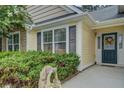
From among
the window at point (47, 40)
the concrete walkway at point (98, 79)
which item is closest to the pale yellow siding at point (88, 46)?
the concrete walkway at point (98, 79)

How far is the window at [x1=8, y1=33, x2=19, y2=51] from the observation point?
12891mm

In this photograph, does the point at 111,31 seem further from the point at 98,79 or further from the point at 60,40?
the point at 98,79

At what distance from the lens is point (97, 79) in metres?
7.43

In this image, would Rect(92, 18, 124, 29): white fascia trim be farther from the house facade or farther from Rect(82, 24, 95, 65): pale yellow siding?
Rect(82, 24, 95, 65): pale yellow siding

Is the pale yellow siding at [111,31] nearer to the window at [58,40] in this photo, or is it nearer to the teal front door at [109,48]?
the teal front door at [109,48]

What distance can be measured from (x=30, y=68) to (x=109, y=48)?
4.85 meters

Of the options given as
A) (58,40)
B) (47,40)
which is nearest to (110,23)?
(58,40)

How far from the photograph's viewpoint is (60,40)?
31.8 feet

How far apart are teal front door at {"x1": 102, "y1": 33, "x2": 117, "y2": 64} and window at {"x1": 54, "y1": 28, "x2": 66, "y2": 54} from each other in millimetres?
2365

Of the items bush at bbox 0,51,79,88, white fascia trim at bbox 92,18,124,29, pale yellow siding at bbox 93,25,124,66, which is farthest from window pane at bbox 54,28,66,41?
pale yellow siding at bbox 93,25,124,66

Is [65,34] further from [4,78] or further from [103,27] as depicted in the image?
[4,78]

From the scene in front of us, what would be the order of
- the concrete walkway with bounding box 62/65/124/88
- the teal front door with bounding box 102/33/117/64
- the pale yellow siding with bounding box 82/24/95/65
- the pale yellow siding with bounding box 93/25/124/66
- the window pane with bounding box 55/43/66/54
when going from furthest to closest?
the teal front door with bounding box 102/33/117/64
the pale yellow siding with bounding box 93/25/124/66
the window pane with bounding box 55/43/66/54
the pale yellow siding with bounding box 82/24/95/65
the concrete walkway with bounding box 62/65/124/88

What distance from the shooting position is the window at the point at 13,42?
42.3 ft
